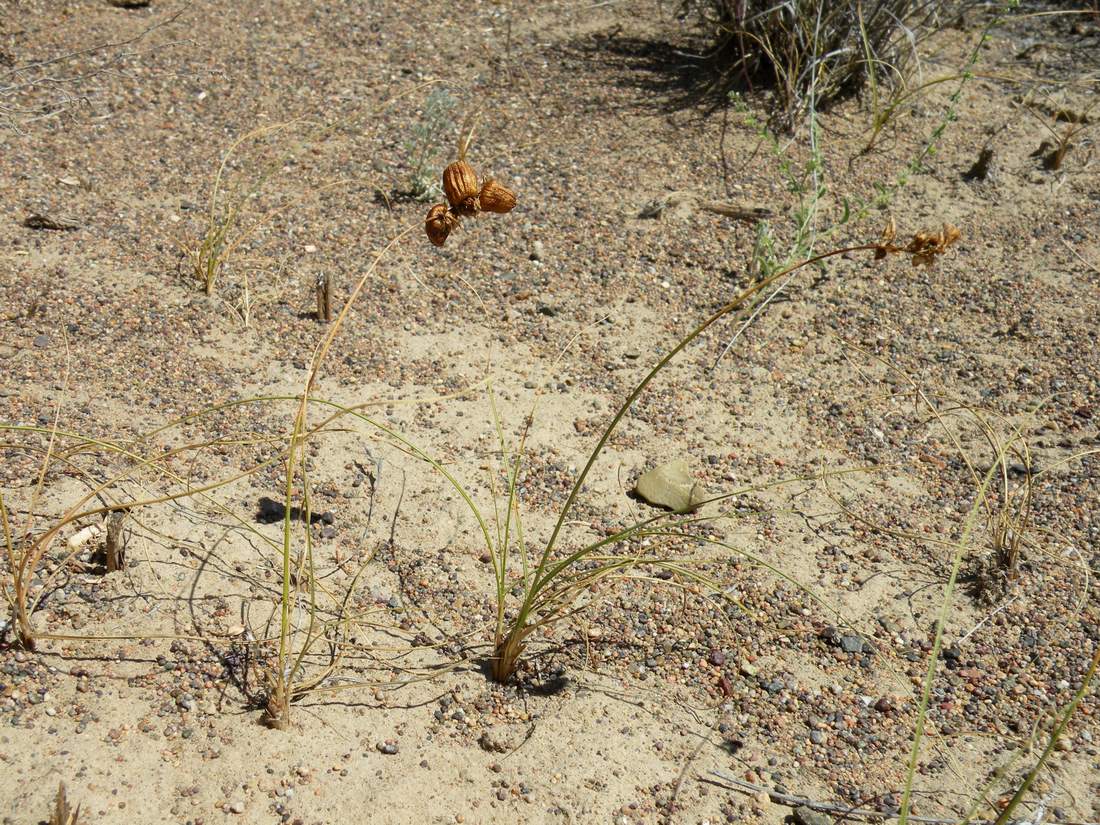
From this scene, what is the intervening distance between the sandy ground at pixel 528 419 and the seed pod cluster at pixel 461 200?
67 centimetres

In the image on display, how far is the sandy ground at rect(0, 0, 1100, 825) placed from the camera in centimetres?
189

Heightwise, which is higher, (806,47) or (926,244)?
(926,244)

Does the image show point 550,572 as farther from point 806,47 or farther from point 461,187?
point 806,47

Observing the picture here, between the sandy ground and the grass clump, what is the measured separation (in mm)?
177

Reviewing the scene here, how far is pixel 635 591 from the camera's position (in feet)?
7.39

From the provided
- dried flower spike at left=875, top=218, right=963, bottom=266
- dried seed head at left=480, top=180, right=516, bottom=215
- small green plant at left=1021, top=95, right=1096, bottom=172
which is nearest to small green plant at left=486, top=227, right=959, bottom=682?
dried flower spike at left=875, top=218, right=963, bottom=266

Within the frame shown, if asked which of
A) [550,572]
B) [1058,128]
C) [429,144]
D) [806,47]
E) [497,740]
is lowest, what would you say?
[497,740]

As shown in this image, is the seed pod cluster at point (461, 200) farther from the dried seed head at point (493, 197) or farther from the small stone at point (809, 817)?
the small stone at point (809, 817)

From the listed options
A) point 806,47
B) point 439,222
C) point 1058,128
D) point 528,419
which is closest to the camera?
point 439,222

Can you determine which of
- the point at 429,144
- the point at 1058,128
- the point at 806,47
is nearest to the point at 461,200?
the point at 429,144

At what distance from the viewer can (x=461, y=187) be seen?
1.36m

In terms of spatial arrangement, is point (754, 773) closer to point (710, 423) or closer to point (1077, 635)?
point (1077, 635)

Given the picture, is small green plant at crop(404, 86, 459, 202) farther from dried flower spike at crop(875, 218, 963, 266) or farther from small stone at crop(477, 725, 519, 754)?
dried flower spike at crop(875, 218, 963, 266)

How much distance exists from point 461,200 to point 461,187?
2 centimetres
